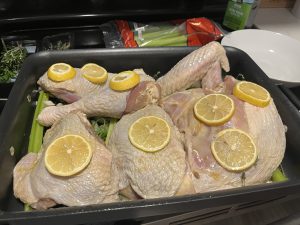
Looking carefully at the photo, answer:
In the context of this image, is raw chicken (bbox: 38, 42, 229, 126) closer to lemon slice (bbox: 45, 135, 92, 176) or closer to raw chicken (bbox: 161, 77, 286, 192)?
raw chicken (bbox: 161, 77, 286, 192)

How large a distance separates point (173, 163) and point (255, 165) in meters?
0.31

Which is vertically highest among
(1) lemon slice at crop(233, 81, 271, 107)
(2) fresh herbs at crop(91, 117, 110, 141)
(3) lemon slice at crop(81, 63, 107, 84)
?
(1) lemon slice at crop(233, 81, 271, 107)

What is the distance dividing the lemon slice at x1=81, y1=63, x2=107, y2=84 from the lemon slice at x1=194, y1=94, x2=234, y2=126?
453 mm

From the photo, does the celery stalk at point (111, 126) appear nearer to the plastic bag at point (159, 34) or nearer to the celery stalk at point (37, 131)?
the celery stalk at point (37, 131)

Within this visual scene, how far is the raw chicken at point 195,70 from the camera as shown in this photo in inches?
51.8

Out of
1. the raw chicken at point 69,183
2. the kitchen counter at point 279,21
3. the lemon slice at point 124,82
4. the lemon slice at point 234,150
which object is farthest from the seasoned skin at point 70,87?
the kitchen counter at point 279,21

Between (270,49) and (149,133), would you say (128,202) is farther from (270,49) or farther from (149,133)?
(270,49)

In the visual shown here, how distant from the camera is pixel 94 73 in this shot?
53.5 inches

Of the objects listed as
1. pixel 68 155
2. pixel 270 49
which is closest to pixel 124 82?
pixel 68 155

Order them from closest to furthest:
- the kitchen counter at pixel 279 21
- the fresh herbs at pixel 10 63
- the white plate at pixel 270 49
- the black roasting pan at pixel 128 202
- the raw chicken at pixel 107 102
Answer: the black roasting pan at pixel 128 202, the raw chicken at pixel 107 102, the fresh herbs at pixel 10 63, the white plate at pixel 270 49, the kitchen counter at pixel 279 21

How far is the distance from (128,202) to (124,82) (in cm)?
54

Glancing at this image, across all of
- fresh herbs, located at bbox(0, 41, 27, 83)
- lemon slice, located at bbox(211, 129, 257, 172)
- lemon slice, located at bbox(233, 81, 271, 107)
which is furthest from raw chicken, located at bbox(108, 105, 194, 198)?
fresh herbs, located at bbox(0, 41, 27, 83)

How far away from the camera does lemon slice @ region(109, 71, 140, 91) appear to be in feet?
4.09

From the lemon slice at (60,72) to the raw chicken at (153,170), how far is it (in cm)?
41
